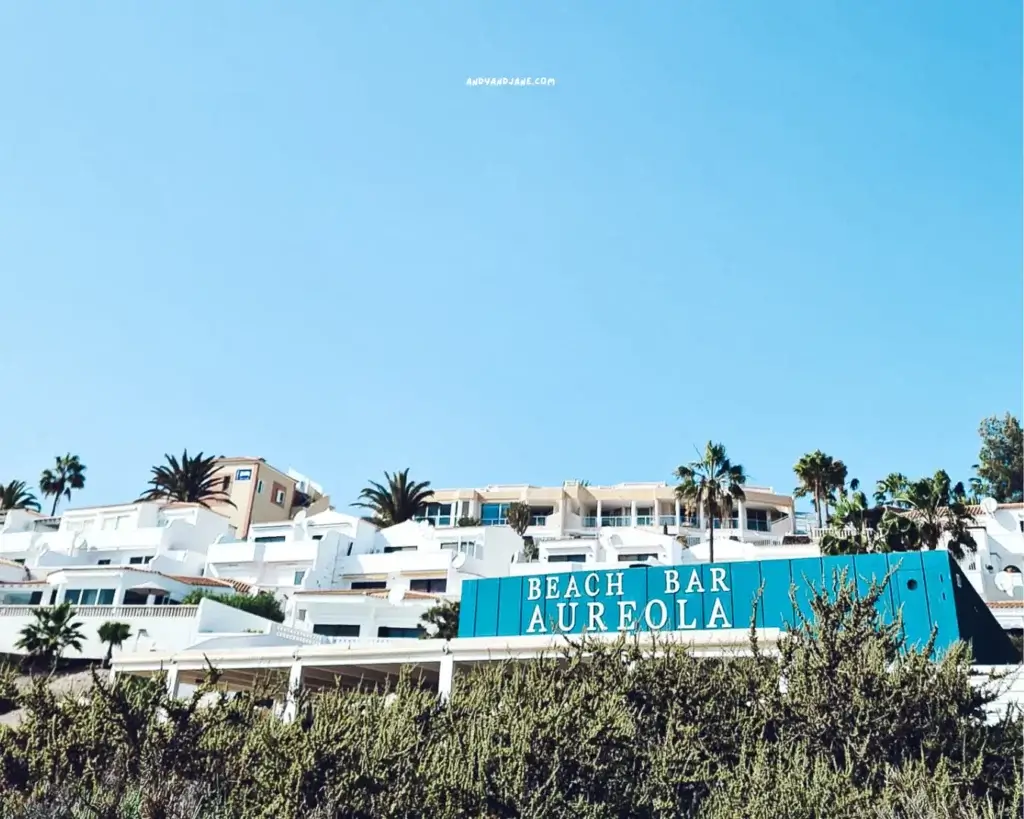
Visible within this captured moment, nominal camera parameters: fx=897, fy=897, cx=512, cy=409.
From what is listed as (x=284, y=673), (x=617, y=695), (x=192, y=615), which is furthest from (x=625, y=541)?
(x=617, y=695)

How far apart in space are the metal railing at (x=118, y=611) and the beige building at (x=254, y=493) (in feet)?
101

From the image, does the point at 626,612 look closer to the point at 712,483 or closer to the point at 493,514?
the point at 712,483

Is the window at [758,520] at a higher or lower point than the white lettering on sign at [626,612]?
higher

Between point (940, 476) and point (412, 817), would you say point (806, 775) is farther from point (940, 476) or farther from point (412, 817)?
point (940, 476)

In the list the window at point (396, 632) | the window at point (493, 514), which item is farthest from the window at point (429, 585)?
the window at point (493, 514)

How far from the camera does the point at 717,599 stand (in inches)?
889

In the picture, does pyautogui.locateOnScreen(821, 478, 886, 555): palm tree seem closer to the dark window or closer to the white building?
the white building

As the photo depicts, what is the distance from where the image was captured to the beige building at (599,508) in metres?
72.4

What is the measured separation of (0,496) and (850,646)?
263 feet

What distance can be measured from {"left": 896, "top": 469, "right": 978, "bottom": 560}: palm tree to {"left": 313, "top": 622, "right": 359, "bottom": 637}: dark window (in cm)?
2699

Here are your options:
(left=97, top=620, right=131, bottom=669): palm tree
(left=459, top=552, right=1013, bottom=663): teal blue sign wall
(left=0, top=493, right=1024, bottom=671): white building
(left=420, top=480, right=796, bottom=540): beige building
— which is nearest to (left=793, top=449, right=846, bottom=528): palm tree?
(left=0, top=493, right=1024, bottom=671): white building

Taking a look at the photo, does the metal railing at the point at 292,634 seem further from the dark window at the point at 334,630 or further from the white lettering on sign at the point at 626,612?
the white lettering on sign at the point at 626,612

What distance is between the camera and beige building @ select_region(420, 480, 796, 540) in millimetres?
72438

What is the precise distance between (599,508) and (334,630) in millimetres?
35458
